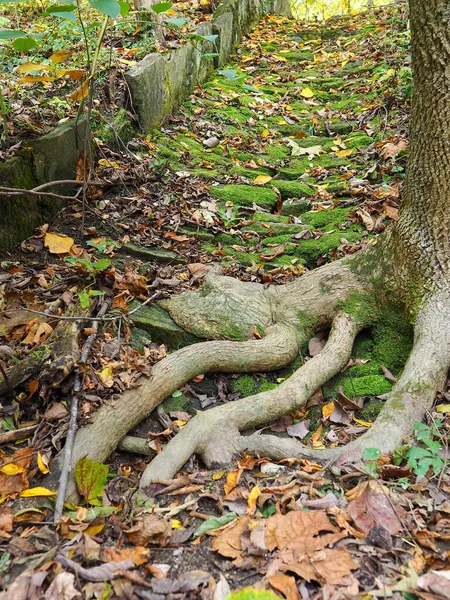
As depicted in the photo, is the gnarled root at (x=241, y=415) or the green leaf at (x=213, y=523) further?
the gnarled root at (x=241, y=415)

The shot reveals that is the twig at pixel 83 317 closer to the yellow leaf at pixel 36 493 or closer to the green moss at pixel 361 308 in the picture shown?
the yellow leaf at pixel 36 493

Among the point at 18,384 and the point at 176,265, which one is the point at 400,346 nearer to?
the point at 176,265

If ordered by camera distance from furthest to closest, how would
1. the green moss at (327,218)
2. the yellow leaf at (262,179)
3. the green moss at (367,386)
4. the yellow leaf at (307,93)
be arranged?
1. the yellow leaf at (307,93)
2. the yellow leaf at (262,179)
3. the green moss at (327,218)
4. the green moss at (367,386)

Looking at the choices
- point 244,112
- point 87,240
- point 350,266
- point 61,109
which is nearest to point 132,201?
point 87,240

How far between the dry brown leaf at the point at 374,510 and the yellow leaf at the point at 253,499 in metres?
0.43

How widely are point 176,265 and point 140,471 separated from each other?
176 cm

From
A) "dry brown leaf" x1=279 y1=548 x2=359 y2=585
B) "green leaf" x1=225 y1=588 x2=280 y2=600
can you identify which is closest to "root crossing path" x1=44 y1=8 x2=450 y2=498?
"dry brown leaf" x1=279 y1=548 x2=359 y2=585

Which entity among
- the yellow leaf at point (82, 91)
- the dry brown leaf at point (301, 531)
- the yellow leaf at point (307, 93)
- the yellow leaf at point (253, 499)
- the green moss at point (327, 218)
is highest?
the yellow leaf at point (82, 91)

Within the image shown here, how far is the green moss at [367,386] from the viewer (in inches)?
125

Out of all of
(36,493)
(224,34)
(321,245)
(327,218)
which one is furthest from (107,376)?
(224,34)

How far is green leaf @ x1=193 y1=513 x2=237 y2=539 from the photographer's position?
220cm

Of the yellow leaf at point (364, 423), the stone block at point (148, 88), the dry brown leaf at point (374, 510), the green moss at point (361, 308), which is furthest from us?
the stone block at point (148, 88)

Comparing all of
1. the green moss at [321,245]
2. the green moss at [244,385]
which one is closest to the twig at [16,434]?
the green moss at [244,385]

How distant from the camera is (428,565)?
74.7 inches
